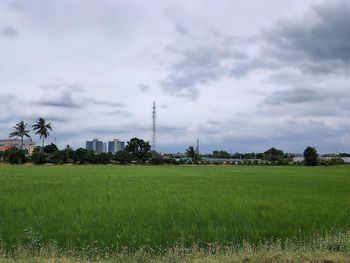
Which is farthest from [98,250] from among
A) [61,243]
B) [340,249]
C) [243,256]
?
[340,249]

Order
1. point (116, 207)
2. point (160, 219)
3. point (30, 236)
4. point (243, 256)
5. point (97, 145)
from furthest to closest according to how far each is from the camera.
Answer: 1. point (97, 145)
2. point (116, 207)
3. point (160, 219)
4. point (30, 236)
5. point (243, 256)

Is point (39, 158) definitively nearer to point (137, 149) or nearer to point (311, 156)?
point (137, 149)

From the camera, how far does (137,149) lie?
122438mm

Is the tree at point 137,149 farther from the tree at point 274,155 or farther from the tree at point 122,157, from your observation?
the tree at point 274,155

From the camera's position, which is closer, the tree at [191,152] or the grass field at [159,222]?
the grass field at [159,222]

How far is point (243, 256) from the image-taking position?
23.9 feet

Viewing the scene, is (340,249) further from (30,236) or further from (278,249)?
(30,236)

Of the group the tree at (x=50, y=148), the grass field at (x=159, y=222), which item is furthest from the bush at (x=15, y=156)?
the grass field at (x=159, y=222)

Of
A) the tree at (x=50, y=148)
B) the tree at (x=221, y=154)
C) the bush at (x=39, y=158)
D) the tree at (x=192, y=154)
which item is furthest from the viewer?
the tree at (x=221, y=154)

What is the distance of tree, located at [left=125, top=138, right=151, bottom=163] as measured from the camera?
121 metres

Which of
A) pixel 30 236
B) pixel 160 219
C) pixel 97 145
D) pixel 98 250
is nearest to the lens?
pixel 98 250

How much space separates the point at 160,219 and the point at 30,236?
3884 millimetres

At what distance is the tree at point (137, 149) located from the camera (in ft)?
396

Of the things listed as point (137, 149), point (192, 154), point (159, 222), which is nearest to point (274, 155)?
point (192, 154)
